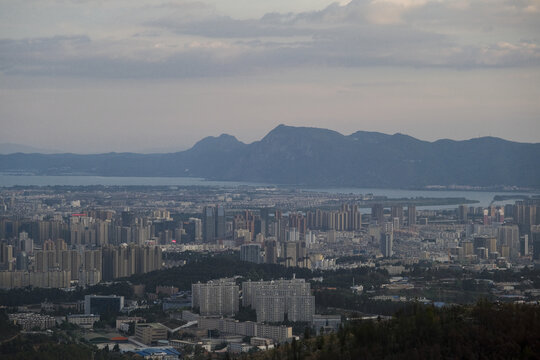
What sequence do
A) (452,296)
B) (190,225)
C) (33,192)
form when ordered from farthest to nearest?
1. (33,192)
2. (190,225)
3. (452,296)

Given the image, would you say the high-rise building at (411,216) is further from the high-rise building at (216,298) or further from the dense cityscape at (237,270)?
the high-rise building at (216,298)

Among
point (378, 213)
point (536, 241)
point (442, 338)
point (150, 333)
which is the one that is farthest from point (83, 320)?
point (378, 213)

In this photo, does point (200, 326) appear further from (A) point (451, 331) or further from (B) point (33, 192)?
(B) point (33, 192)

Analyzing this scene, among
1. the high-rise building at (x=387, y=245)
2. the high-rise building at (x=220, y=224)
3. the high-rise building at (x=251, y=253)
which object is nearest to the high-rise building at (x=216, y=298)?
the high-rise building at (x=251, y=253)

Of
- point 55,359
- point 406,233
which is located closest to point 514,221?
point 406,233

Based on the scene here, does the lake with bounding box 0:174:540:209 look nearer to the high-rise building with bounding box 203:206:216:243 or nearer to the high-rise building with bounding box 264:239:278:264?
the high-rise building with bounding box 203:206:216:243
